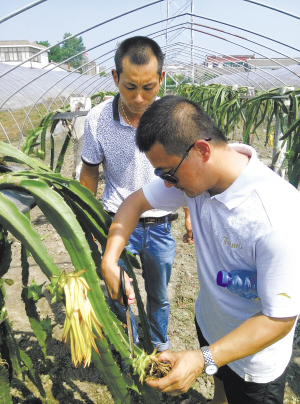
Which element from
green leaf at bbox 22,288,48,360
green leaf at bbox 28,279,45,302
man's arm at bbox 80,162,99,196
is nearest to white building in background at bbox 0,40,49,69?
man's arm at bbox 80,162,99,196

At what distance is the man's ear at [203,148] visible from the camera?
892mm

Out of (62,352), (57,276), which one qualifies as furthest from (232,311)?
(62,352)

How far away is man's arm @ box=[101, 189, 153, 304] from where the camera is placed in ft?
3.54

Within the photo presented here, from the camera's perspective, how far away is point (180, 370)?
84 cm

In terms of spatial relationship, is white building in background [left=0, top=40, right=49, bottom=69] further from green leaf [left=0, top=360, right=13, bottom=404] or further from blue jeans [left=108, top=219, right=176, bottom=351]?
green leaf [left=0, top=360, right=13, bottom=404]

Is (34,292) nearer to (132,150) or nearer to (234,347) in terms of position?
(132,150)

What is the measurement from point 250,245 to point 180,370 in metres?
0.36

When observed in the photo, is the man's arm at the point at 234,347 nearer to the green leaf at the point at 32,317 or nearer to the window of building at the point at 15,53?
the green leaf at the point at 32,317

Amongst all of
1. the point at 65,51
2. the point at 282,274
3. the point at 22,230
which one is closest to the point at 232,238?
the point at 282,274

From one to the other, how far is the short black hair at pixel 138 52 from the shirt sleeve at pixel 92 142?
9.2 inches

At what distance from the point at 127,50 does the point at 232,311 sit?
1080mm

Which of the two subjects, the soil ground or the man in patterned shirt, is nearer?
the man in patterned shirt

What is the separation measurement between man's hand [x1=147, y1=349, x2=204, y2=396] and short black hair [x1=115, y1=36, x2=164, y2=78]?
3.59 ft

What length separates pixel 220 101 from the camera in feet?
16.3
